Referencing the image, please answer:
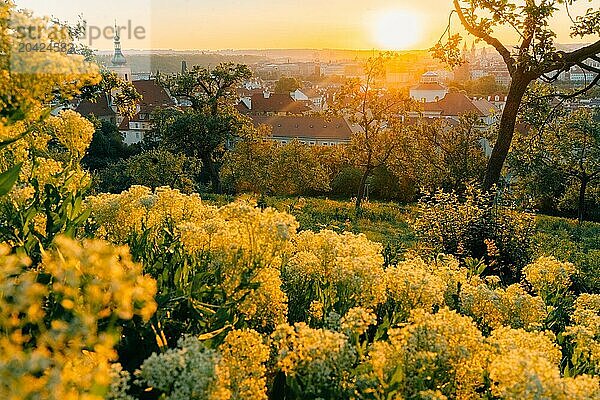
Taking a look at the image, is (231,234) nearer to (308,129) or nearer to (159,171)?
(159,171)

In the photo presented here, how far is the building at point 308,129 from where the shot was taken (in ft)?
215

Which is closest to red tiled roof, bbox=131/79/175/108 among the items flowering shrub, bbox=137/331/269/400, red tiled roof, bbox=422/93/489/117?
red tiled roof, bbox=422/93/489/117

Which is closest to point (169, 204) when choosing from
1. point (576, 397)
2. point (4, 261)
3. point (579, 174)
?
point (4, 261)

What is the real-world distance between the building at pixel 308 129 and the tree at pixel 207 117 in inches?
1298

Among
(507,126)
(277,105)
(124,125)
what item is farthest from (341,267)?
(277,105)

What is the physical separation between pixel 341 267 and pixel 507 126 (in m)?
8.66

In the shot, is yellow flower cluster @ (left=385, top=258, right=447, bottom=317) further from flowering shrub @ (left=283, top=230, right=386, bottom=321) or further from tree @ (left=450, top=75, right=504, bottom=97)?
tree @ (left=450, top=75, right=504, bottom=97)

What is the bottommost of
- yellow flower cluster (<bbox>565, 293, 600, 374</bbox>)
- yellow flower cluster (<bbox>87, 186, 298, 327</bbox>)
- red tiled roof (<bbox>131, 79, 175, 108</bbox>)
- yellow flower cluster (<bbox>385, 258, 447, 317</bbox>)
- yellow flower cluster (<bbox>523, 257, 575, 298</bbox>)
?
red tiled roof (<bbox>131, 79, 175, 108</bbox>)

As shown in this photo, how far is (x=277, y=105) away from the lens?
79938 millimetres

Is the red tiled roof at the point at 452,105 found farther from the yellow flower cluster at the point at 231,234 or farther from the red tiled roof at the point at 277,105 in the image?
the yellow flower cluster at the point at 231,234

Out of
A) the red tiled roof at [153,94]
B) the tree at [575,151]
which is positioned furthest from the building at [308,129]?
the tree at [575,151]

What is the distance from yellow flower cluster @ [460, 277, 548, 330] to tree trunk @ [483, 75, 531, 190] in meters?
7.73

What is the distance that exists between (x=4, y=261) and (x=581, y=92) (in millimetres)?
10918

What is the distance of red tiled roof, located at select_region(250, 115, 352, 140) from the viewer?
65.6 meters
